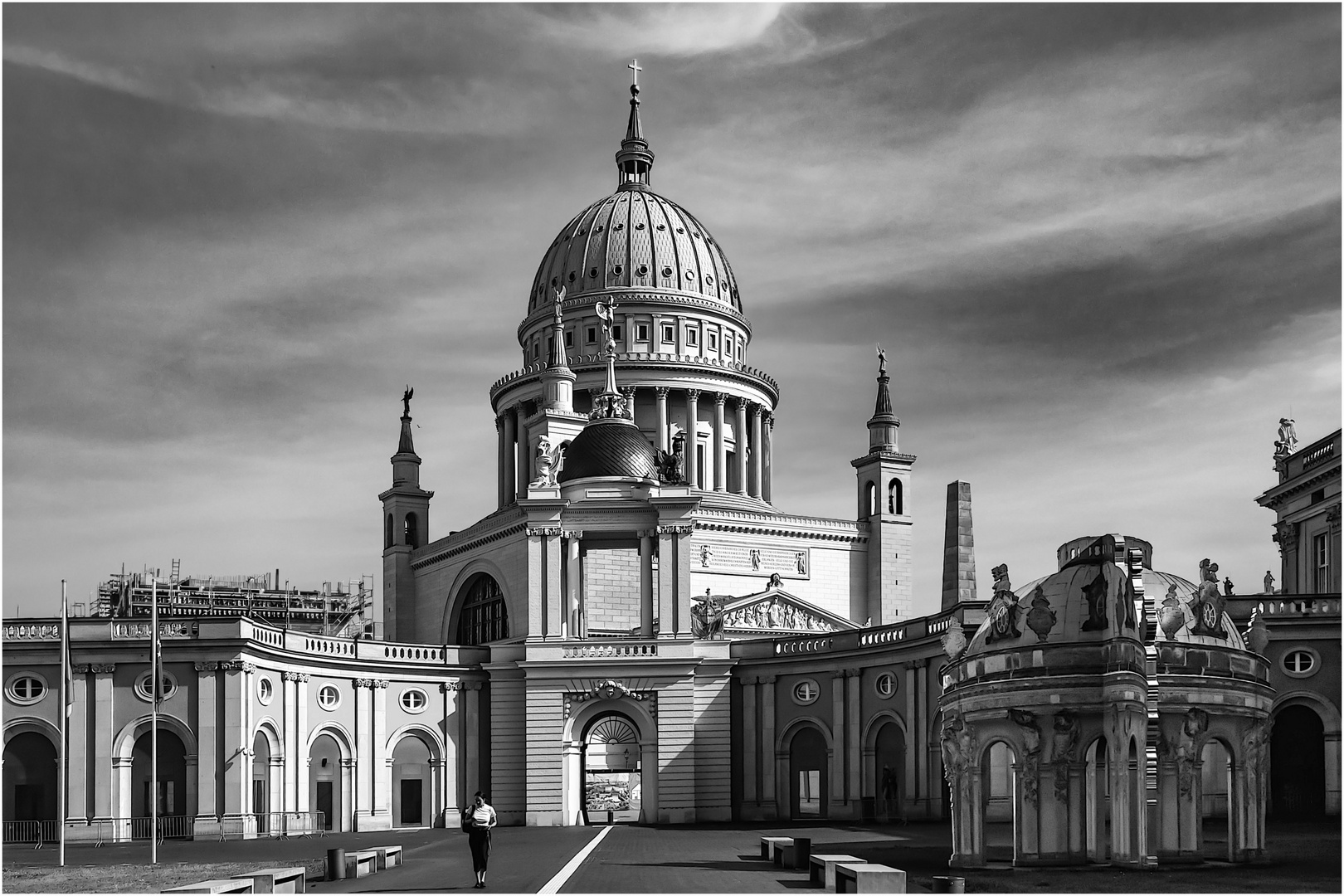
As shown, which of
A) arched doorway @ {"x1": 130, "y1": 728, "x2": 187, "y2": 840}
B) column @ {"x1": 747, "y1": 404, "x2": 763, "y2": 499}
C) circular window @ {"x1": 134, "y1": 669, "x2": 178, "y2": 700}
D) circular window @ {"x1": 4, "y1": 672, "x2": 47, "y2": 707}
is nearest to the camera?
circular window @ {"x1": 134, "y1": 669, "x2": 178, "y2": 700}

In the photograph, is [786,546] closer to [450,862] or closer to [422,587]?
[422,587]

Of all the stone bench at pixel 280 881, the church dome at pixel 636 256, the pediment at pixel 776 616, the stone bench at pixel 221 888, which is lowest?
the stone bench at pixel 280 881

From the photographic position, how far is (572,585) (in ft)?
303

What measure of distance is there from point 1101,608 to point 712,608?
207 ft

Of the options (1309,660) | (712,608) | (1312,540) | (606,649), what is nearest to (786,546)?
(712,608)

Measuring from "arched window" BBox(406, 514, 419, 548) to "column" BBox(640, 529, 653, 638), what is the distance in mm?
42635

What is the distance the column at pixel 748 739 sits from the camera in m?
90.8

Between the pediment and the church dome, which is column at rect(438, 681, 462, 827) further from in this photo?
the church dome

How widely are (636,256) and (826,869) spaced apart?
104 m

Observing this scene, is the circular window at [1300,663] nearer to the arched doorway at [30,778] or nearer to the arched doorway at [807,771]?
the arched doorway at [807,771]

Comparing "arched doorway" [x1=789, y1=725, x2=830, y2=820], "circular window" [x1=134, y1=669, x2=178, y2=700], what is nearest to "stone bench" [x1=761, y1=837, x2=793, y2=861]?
"circular window" [x1=134, y1=669, x2=178, y2=700]

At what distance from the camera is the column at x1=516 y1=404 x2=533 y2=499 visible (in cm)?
13500

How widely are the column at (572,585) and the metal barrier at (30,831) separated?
84.8ft

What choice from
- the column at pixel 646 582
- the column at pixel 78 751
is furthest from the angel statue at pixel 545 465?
the column at pixel 78 751
